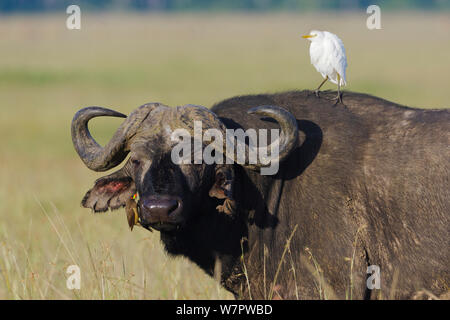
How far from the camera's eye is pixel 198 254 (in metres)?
5.05

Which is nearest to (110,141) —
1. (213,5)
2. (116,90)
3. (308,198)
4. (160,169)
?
(160,169)

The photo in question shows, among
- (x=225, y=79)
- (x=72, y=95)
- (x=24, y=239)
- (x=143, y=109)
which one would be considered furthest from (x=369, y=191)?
(x=225, y=79)

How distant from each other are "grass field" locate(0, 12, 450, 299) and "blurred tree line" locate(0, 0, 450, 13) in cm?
2464

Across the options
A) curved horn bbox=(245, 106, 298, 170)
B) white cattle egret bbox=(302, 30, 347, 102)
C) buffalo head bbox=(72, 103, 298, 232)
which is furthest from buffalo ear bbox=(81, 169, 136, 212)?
white cattle egret bbox=(302, 30, 347, 102)

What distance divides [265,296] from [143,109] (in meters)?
1.49

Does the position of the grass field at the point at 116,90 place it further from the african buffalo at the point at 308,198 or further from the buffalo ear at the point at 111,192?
the african buffalo at the point at 308,198

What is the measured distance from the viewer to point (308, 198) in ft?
15.9

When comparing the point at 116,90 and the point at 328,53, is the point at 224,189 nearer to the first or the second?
the point at 328,53

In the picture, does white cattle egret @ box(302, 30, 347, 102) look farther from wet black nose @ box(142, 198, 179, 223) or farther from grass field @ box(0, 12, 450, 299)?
grass field @ box(0, 12, 450, 299)

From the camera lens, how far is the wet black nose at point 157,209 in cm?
433

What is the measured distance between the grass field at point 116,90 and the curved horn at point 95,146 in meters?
0.73

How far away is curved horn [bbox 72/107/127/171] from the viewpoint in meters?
4.98

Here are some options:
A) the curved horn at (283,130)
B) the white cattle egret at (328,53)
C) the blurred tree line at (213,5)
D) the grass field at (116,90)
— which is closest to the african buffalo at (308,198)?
the curved horn at (283,130)
